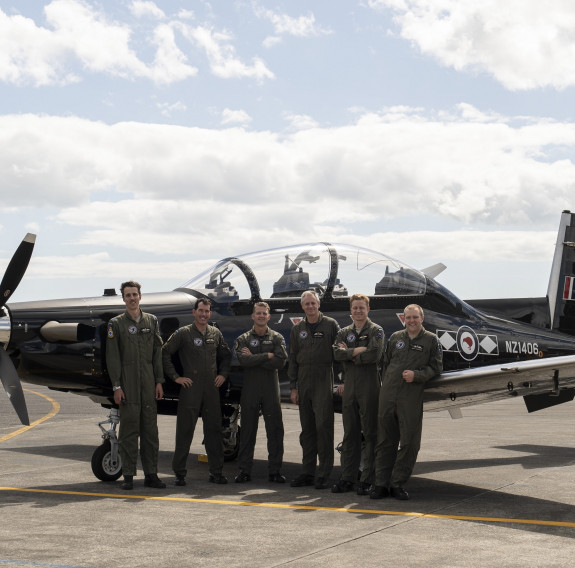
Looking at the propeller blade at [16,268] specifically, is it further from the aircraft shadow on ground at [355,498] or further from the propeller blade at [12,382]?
the aircraft shadow on ground at [355,498]

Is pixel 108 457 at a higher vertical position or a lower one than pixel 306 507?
higher

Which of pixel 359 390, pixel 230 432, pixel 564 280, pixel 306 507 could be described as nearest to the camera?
pixel 306 507

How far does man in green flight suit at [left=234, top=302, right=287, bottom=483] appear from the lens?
887cm

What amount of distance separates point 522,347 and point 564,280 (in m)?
2.26

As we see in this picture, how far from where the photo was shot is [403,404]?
7.87m

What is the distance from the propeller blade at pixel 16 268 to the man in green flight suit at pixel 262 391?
2.46m

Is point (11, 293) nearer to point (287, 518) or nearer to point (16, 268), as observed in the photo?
point (16, 268)

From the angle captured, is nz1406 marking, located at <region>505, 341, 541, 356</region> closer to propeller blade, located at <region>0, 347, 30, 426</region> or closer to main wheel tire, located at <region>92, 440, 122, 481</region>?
main wheel tire, located at <region>92, 440, 122, 481</region>

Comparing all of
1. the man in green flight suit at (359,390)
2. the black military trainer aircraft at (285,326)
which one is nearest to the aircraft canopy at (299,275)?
the black military trainer aircraft at (285,326)

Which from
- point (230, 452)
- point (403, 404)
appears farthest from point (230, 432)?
point (403, 404)

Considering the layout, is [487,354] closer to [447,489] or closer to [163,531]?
[447,489]

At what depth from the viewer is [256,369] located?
29.3 ft

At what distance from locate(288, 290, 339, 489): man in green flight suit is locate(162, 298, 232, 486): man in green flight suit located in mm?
784

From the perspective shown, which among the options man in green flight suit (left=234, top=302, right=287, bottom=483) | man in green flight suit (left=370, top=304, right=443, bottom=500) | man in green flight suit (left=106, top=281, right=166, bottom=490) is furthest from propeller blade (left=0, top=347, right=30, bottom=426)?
man in green flight suit (left=370, top=304, right=443, bottom=500)
